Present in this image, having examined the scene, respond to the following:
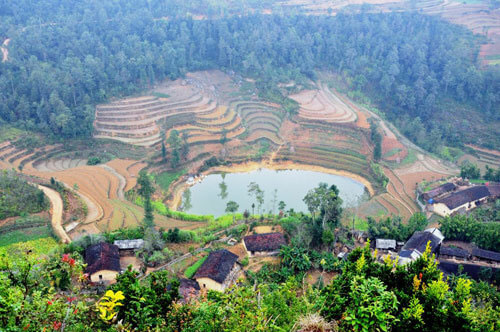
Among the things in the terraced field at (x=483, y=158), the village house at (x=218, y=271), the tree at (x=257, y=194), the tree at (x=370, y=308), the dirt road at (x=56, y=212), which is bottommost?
the terraced field at (x=483, y=158)

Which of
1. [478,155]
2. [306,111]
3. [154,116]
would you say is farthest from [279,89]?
[478,155]

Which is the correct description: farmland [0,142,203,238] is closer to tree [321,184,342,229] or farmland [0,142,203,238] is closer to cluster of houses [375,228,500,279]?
tree [321,184,342,229]

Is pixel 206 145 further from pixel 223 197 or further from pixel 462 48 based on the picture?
pixel 462 48

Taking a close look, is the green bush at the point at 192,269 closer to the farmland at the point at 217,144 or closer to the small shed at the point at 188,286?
the small shed at the point at 188,286

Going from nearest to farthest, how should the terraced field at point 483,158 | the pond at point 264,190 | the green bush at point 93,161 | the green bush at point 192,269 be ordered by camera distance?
the green bush at point 192,269, the pond at point 264,190, the green bush at point 93,161, the terraced field at point 483,158

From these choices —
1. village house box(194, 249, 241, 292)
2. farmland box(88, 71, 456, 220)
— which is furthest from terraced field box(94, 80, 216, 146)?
village house box(194, 249, 241, 292)

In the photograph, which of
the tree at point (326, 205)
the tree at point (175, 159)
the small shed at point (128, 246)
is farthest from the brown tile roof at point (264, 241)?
the tree at point (175, 159)
